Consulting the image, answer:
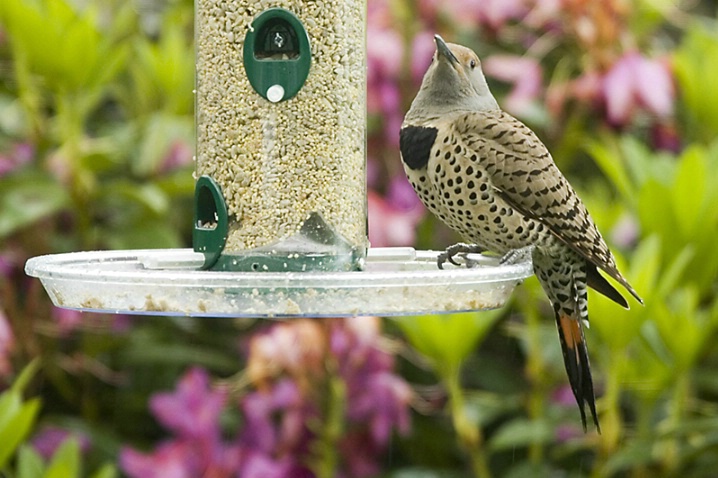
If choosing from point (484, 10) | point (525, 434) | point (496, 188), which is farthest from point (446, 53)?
point (484, 10)

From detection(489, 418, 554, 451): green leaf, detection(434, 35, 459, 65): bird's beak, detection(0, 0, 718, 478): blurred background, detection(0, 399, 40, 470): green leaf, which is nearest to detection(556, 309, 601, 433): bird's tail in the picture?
detection(0, 0, 718, 478): blurred background

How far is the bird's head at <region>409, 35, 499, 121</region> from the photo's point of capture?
247 centimetres

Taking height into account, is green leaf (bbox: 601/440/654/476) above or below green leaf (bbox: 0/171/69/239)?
below

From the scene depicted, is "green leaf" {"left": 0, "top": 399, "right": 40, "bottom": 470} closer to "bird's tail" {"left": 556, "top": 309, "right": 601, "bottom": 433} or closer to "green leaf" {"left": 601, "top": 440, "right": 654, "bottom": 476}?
"bird's tail" {"left": 556, "top": 309, "right": 601, "bottom": 433}

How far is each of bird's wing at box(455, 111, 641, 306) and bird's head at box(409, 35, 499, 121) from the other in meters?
0.05

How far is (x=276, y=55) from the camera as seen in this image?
7.41 feet

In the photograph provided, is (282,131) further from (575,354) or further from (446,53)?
(575,354)

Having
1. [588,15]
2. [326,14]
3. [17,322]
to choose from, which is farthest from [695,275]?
[17,322]

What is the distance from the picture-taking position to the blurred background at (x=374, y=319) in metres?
3.09

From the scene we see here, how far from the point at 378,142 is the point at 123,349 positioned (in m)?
1.04

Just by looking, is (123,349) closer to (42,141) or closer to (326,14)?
(42,141)

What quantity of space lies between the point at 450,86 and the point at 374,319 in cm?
88

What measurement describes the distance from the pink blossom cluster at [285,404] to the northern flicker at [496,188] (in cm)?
75

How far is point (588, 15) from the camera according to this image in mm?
3783
